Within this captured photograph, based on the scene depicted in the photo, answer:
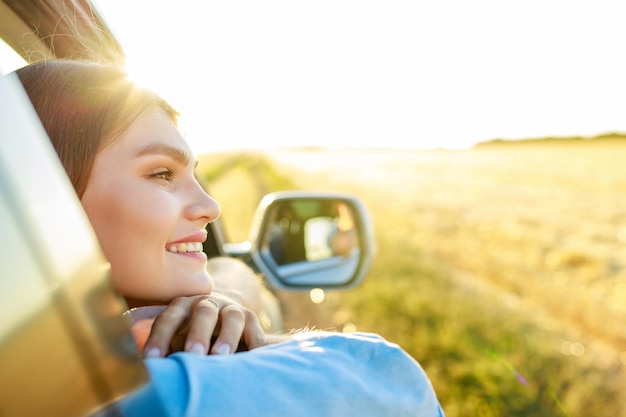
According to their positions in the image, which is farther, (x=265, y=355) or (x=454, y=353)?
(x=454, y=353)

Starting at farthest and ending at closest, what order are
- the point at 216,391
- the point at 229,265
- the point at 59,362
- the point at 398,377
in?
1. the point at 229,265
2. the point at 398,377
3. the point at 216,391
4. the point at 59,362

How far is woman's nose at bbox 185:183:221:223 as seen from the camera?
1700 mm

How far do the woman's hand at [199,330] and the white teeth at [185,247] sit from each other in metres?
0.18

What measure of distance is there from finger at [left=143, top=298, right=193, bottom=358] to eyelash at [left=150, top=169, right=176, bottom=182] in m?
0.37

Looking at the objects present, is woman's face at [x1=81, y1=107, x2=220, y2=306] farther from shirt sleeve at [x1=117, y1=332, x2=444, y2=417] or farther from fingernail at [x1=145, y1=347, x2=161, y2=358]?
shirt sleeve at [x1=117, y1=332, x2=444, y2=417]

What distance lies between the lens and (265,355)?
1.06 meters

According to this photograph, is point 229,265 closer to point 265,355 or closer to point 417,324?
point 265,355

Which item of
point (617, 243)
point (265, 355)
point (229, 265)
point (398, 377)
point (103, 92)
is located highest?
point (103, 92)

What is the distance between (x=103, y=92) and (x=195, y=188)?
36 centimetres

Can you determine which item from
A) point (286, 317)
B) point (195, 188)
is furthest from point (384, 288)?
point (195, 188)

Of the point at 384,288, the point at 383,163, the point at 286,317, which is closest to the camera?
the point at 286,317

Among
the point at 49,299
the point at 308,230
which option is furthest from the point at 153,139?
the point at 308,230

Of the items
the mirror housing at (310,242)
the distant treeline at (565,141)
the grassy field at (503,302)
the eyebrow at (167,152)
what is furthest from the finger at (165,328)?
the distant treeline at (565,141)

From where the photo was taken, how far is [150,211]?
5.25ft
